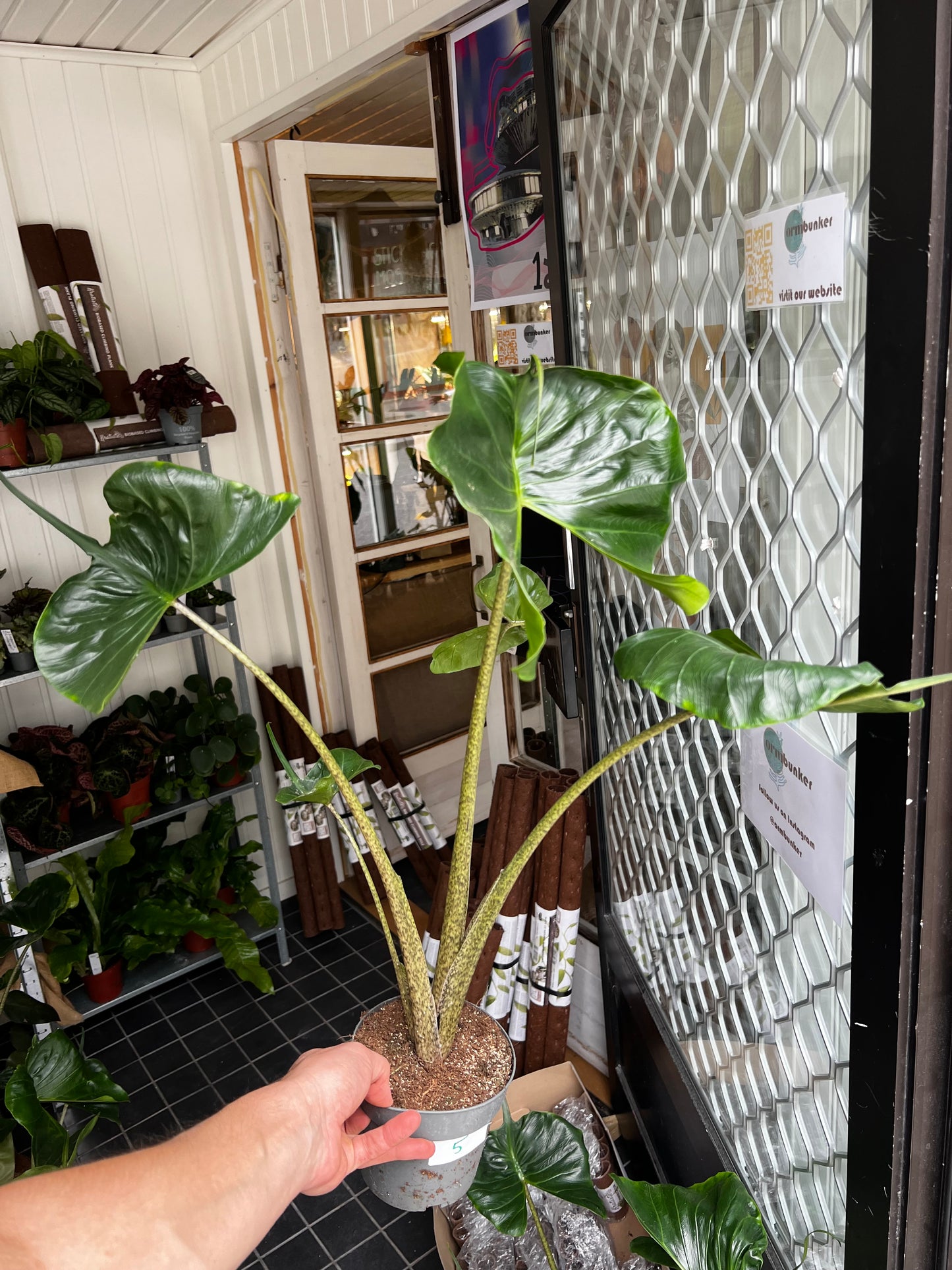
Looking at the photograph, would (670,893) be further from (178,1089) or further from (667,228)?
(178,1089)

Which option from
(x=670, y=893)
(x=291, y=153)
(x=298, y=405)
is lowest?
(x=670, y=893)

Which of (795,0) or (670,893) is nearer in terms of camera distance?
(795,0)

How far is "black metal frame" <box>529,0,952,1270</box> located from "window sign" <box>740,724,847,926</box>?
0.05 meters

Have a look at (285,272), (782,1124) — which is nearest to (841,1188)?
(782,1124)

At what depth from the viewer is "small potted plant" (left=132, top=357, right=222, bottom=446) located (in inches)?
94.1

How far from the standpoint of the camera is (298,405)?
2.94m

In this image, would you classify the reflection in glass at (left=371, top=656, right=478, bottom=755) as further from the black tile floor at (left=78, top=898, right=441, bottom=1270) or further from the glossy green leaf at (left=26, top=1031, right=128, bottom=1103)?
the glossy green leaf at (left=26, top=1031, right=128, bottom=1103)

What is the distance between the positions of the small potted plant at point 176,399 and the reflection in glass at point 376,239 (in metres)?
0.68

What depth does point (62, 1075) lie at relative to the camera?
1.50m

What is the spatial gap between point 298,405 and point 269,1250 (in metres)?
2.36

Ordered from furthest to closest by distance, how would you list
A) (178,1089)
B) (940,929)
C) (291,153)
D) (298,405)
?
(298,405) < (291,153) < (178,1089) < (940,929)

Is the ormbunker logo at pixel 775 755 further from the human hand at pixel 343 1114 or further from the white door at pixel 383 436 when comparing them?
the white door at pixel 383 436

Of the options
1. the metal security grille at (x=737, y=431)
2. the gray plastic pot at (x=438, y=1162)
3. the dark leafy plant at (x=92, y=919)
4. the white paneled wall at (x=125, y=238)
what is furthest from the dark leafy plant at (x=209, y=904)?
the gray plastic pot at (x=438, y=1162)

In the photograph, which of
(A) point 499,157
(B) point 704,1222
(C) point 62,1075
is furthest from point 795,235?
(C) point 62,1075
